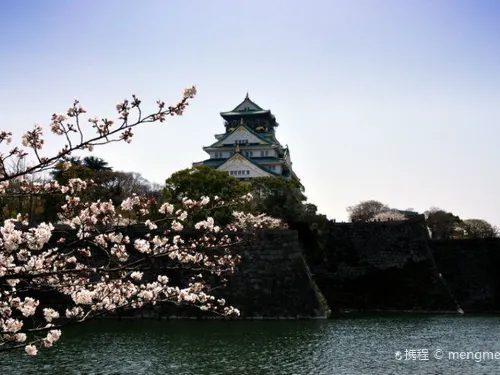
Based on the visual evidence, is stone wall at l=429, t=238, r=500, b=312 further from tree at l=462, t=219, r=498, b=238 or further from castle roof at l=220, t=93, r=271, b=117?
castle roof at l=220, t=93, r=271, b=117

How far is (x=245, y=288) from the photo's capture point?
78.7 ft

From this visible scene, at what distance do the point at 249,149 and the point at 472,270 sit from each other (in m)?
34.0

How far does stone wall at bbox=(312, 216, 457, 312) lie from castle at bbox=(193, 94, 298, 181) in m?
22.5

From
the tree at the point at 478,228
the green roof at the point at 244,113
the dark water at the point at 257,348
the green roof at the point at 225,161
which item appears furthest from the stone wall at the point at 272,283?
the green roof at the point at 244,113

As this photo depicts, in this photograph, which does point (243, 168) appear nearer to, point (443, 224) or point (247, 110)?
point (247, 110)

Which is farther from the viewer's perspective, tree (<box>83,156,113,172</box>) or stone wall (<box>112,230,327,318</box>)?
tree (<box>83,156,113,172</box>)

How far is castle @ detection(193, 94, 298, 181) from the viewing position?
57.2 m

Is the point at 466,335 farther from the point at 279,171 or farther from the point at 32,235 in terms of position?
the point at 279,171

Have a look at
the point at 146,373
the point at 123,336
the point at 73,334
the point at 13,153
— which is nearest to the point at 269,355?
the point at 146,373

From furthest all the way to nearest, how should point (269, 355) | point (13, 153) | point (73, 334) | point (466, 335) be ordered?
1. point (466, 335)
2. point (73, 334)
3. point (269, 355)
4. point (13, 153)

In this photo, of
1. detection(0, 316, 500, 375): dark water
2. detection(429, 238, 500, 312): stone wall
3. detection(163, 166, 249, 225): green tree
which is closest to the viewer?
detection(0, 316, 500, 375): dark water

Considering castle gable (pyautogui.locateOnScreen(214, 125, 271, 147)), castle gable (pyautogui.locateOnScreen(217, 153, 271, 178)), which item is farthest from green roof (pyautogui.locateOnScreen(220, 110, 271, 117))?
castle gable (pyautogui.locateOnScreen(217, 153, 271, 178))

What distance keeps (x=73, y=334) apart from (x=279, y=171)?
148 feet

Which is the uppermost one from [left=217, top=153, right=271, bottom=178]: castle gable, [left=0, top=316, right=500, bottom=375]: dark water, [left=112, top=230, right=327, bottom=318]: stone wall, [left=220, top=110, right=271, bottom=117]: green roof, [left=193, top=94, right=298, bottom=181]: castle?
[left=220, top=110, right=271, bottom=117]: green roof
